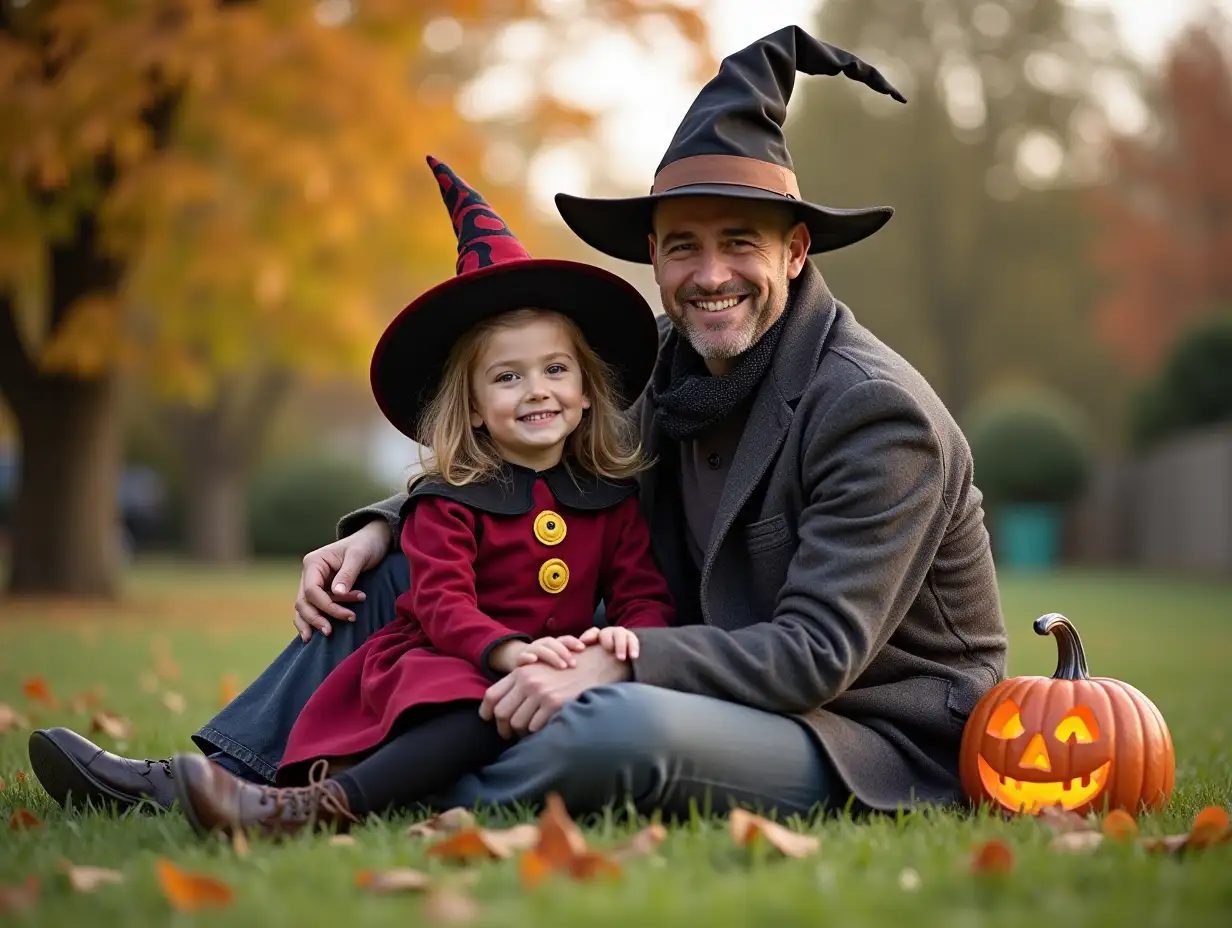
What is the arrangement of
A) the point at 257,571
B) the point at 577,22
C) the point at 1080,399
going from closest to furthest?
the point at 577,22, the point at 257,571, the point at 1080,399

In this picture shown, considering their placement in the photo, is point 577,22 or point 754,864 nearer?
point 754,864

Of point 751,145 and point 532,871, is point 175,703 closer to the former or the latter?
point 751,145

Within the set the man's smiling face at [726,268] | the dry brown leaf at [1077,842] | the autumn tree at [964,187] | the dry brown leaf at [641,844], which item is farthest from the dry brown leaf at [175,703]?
the autumn tree at [964,187]

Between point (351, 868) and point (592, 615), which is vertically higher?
point (592, 615)

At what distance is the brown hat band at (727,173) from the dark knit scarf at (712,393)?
1.17 feet

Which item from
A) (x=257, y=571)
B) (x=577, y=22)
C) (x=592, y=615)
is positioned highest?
(x=577, y=22)

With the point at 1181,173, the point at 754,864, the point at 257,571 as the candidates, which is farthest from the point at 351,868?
the point at 1181,173

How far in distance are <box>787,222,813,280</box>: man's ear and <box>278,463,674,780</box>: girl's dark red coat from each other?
727mm

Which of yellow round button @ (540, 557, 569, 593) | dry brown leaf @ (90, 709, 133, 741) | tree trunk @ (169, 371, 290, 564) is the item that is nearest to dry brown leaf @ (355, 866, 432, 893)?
yellow round button @ (540, 557, 569, 593)

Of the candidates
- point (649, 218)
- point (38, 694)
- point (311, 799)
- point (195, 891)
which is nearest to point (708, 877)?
point (195, 891)

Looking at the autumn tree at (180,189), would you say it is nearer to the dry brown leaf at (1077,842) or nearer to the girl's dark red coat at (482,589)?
the girl's dark red coat at (482,589)

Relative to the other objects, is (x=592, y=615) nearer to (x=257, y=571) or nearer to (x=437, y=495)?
(x=437, y=495)

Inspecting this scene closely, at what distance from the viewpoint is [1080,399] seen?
94.9 feet

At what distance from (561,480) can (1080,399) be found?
26.8m
